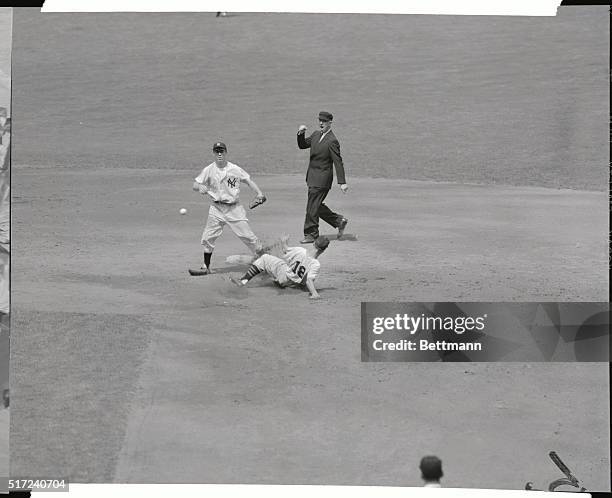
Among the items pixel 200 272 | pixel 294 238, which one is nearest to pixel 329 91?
pixel 294 238

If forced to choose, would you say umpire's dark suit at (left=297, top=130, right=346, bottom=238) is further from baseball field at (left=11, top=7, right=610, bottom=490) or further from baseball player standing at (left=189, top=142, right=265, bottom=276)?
baseball player standing at (left=189, top=142, right=265, bottom=276)

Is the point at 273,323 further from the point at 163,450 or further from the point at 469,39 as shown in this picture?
the point at 469,39

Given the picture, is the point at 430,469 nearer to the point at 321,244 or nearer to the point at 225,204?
the point at 321,244

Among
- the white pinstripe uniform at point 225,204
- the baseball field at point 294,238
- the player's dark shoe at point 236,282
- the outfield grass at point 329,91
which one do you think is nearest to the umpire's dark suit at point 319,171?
the baseball field at point 294,238

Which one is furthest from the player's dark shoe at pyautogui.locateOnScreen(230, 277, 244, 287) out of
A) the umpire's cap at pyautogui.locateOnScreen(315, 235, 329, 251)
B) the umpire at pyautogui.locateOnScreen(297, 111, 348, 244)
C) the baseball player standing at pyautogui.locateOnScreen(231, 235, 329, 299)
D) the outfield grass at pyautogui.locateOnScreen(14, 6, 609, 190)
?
the outfield grass at pyautogui.locateOnScreen(14, 6, 609, 190)

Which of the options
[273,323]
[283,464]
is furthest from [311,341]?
[283,464]

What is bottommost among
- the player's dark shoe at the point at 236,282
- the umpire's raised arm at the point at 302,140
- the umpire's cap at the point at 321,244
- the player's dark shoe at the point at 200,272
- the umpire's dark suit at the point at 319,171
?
the player's dark shoe at the point at 236,282

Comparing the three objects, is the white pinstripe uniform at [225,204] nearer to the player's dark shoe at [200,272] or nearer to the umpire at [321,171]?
the player's dark shoe at [200,272]
